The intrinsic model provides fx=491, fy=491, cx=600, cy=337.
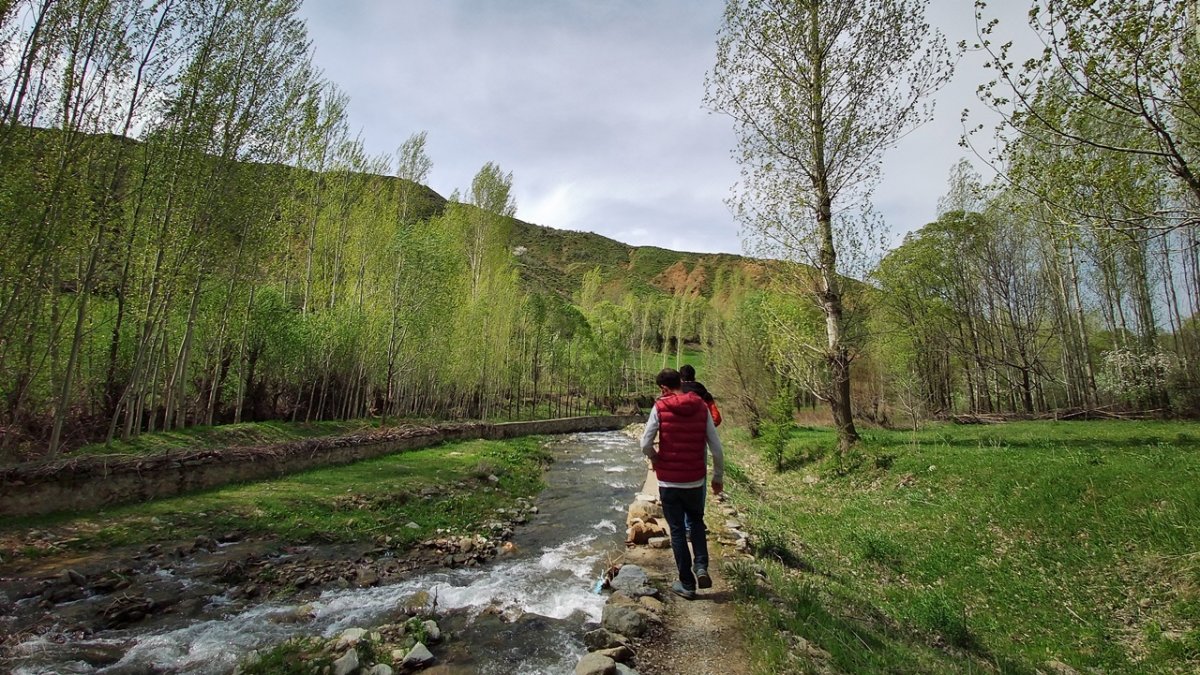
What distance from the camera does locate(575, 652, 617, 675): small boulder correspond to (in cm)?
369

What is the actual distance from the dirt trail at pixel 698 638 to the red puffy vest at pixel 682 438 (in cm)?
125

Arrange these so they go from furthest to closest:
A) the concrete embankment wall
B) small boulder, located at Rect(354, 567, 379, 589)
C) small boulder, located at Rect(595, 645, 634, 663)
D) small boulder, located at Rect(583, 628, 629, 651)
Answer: the concrete embankment wall < small boulder, located at Rect(354, 567, 379, 589) < small boulder, located at Rect(583, 628, 629, 651) < small boulder, located at Rect(595, 645, 634, 663)

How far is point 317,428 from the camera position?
2080 centimetres

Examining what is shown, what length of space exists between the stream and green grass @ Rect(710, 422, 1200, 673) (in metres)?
2.13

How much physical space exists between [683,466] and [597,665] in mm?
2015

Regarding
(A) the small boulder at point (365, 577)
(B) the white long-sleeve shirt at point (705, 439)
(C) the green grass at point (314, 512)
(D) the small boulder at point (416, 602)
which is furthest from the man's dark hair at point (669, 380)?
(C) the green grass at point (314, 512)

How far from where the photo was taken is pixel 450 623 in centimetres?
558

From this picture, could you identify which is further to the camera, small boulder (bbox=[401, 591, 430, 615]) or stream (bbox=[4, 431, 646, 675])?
small boulder (bbox=[401, 591, 430, 615])

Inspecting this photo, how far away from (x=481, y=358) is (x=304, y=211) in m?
13.5

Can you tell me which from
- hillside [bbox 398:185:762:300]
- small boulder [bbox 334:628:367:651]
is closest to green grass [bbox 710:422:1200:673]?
small boulder [bbox 334:628:367:651]

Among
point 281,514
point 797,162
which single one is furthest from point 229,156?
point 797,162

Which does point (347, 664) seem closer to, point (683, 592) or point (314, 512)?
point (683, 592)

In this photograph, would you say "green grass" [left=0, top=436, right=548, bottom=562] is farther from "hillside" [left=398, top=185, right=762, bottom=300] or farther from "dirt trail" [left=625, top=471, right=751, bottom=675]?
"hillside" [left=398, top=185, right=762, bottom=300]

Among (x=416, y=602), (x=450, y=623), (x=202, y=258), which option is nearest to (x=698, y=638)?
(x=450, y=623)
